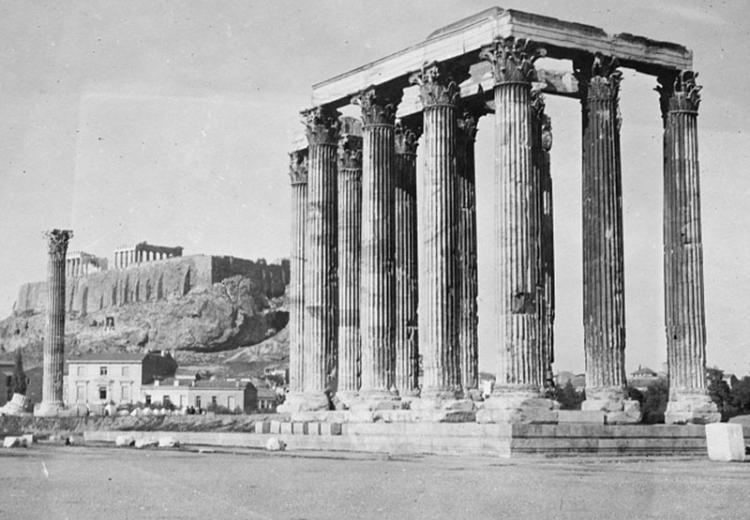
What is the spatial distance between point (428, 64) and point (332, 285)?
11896 millimetres

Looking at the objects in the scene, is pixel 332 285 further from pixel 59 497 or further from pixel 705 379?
pixel 59 497

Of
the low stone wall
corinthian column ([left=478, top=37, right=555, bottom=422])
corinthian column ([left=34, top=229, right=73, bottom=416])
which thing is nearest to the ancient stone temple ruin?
corinthian column ([left=478, top=37, right=555, bottom=422])

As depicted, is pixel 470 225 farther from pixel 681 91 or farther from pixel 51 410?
pixel 51 410

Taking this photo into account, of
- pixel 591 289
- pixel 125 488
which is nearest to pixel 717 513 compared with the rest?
pixel 125 488

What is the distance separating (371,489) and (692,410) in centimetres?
2278

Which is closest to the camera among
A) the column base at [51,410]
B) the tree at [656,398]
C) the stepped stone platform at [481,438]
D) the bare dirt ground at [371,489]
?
the bare dirt ground at [371,489]

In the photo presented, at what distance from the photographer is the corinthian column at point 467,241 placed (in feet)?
164

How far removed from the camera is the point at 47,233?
94.0 metres

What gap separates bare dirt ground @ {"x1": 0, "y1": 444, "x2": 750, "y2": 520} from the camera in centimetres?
2042

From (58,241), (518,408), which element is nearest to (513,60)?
(518,408)

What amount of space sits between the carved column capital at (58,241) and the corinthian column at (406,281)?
4731 centimetres

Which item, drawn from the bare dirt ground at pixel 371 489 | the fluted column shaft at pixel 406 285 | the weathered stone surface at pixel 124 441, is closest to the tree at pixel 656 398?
the fluted column shaft at pixel 406 285

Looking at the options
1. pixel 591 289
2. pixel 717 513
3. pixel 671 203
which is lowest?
pixel 717 513

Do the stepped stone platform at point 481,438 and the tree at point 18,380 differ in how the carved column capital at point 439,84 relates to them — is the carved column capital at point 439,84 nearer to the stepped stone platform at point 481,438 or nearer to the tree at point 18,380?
the stepped stone platform at point 481,438
